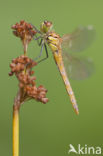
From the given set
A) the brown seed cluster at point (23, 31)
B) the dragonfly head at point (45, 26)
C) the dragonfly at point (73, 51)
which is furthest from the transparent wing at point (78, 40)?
the brown seed cluster at point (23, 31)

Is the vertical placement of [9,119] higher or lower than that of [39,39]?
lower

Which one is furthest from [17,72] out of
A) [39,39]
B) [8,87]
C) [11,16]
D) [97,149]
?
[11,16]

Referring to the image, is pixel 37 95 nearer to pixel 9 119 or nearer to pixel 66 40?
pixel 66 40

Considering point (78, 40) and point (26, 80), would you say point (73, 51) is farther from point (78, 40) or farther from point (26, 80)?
point (26, 80)

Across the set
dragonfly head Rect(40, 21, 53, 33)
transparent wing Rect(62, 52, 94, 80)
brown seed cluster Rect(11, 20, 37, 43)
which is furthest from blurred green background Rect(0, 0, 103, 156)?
brown seed cluster Rect(11, 20, 37, 43)

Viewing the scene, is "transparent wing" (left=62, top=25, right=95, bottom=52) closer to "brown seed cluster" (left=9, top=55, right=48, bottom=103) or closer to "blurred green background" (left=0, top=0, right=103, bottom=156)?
"blurred green background" (left=0, top=0, right=103, bottom=156)

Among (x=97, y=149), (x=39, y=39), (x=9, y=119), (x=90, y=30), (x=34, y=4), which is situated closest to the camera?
(x=39, y=39)
